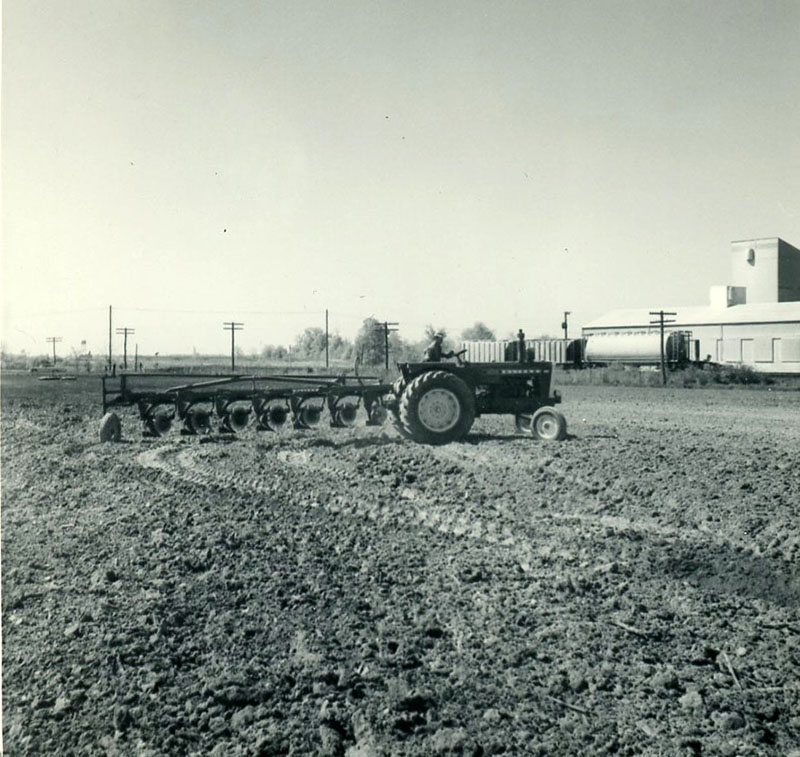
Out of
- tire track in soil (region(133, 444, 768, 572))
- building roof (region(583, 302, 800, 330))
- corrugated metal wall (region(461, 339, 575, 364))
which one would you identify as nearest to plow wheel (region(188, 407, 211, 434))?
tire track in soil (region(133, 444, 768, 572))

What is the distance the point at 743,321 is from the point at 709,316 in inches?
112

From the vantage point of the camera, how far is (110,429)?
1299 centimetres

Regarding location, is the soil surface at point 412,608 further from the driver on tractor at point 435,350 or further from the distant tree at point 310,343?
the distant tree at point 310,343

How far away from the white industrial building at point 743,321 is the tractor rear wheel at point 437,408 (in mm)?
29879

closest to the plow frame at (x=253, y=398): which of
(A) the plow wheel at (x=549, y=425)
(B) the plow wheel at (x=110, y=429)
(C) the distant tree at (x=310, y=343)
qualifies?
(B) the plow wheel at (x=110, y=429)

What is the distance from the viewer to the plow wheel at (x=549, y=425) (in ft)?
38.6

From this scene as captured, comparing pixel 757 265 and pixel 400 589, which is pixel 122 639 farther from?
pixel 757 265

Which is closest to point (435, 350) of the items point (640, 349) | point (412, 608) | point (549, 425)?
point (549, 425)

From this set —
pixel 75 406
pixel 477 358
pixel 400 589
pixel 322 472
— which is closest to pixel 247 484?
pixel 322 472

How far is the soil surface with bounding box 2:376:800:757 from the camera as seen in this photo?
375cm

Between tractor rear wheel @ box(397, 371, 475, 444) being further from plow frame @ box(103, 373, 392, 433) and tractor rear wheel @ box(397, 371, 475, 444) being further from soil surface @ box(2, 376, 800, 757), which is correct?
plow frame @ box(103, 373, 392, 433)

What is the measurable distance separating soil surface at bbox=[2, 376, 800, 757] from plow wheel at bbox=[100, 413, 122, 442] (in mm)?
2844

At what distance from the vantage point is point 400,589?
18.0ft

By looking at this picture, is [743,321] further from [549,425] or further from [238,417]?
[238,417]
